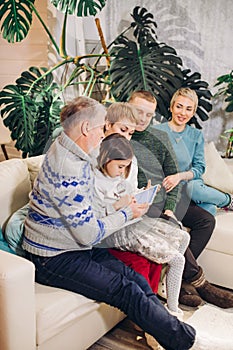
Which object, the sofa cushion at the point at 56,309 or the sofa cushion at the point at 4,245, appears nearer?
the sofa cushion at the point at 56,309

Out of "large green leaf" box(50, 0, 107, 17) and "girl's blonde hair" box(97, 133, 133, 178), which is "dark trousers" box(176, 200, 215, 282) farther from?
"large green leaf" box(50, 0, 107, 17)

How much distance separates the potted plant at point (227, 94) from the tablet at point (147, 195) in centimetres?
145

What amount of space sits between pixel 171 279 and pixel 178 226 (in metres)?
0.29

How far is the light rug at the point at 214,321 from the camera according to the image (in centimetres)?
238

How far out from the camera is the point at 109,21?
3.93m

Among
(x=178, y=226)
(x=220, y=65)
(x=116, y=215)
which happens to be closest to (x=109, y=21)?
(x=220, y=65)

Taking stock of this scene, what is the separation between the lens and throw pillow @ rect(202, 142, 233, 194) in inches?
121

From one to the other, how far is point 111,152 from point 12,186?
510 millimetres

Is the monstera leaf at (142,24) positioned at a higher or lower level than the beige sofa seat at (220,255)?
higher

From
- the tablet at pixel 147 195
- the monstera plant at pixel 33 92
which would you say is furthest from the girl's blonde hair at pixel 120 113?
the monstera plant at pixel 33 92

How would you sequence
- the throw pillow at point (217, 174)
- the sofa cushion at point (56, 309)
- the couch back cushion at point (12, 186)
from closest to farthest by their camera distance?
the sofa cushion at point (56, 309) < the couch back cushion at point (12, 186) < the throw pillow at point (217, 174)

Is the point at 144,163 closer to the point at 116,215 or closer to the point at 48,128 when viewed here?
the point at 116,215

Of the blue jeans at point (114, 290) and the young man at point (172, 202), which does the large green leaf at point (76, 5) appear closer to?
the young man at point (172, 202)

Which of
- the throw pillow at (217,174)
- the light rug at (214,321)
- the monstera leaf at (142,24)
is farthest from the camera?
the monstera leaf at (142,24)
